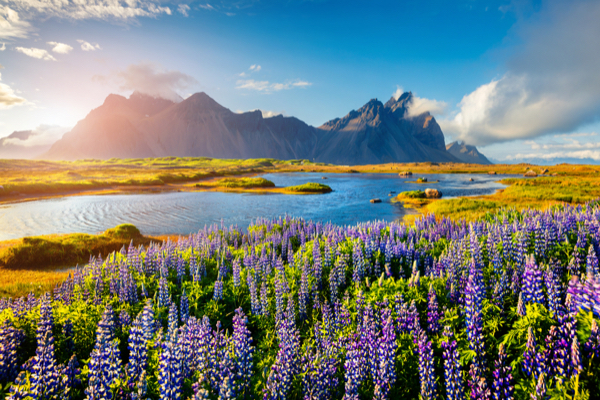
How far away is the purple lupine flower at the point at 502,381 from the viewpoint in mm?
4379

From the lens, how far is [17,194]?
50250mm

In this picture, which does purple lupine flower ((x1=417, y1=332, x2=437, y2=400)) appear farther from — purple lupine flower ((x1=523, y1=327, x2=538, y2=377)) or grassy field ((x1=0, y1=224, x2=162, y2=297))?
grassy field ((x1=0, y1=224, x2=162, y2=297))

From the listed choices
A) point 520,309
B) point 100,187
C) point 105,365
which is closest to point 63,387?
point 105,365

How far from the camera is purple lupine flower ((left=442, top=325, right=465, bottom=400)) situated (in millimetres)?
4559

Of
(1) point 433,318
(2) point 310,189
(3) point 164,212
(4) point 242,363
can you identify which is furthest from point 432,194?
(4) point 242,363

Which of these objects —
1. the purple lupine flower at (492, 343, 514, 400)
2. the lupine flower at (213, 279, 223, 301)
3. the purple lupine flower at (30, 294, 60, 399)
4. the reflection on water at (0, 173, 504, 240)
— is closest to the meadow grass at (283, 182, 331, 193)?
the reflection on water at (0, 173, 504, 240)

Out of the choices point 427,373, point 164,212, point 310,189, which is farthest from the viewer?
Result: point 310,189

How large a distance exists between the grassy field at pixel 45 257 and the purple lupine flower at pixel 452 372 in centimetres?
1606

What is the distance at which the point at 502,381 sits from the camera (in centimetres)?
441

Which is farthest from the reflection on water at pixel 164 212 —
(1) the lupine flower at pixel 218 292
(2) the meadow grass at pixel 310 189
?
(1) the lupine flower at pixel 218 292

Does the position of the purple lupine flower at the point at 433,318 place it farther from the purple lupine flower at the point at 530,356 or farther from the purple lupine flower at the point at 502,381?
the purple lupine flower at the point at 530,356

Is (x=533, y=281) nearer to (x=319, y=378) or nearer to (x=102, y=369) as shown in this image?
(x=319, y=378)

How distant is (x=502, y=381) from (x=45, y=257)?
24765mm

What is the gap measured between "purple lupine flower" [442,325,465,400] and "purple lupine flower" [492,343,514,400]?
480 millimetres
